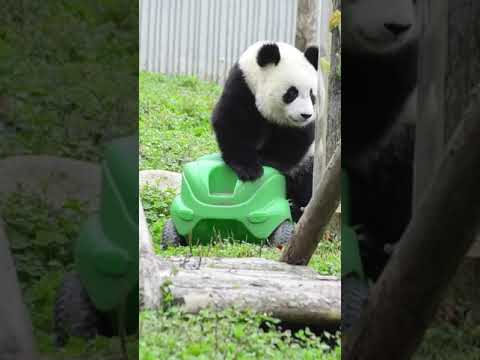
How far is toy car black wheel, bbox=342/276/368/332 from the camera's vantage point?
2.31 meters

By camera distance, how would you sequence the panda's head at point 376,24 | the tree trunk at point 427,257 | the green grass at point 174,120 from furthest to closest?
the green grass at point 174,120, the panda's head at point 376,24, the tree trunk at point 427,257

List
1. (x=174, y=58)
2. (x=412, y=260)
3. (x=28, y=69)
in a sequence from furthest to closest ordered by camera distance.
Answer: (x=174, y=58), (x=412, y=260), (x=28, y=69)

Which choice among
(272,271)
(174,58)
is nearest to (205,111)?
(174,58)

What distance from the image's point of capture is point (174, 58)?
372cm

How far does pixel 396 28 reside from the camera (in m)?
2.32

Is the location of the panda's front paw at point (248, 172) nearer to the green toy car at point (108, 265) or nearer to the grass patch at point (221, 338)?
the grass patch at point (221, 338)

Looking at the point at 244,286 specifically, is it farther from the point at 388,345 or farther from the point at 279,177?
the point at 279,177

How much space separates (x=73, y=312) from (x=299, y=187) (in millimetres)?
2011

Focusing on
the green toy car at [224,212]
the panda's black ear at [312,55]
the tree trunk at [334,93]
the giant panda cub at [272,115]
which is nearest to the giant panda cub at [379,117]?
the tree trunk at [334,93]

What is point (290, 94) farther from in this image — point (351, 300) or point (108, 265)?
point (108, 265)

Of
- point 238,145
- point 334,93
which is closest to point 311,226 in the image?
point 334,93

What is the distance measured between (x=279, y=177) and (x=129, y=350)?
1905 millimetres

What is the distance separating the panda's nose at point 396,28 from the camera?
7.58ft

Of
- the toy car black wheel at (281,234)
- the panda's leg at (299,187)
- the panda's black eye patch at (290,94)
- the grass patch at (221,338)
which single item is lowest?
the toy car black wheel at (281,234)
